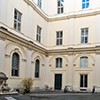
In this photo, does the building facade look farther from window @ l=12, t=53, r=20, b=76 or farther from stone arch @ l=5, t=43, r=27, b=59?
window @ l=12, t=53, r=20, b=76

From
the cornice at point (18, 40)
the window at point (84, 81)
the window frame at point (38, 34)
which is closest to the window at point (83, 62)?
the window at point (84, 81)

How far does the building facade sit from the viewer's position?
2744 cm

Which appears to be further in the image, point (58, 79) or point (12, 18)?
point (58, 79)

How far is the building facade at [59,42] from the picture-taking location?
27441 mm

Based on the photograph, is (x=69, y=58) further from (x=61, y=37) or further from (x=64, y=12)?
(x=64, y=12)

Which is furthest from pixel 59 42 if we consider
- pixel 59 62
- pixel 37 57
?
pixel 37 57

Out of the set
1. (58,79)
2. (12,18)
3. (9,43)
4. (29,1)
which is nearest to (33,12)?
(29,1)

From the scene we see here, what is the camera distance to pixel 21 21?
26812 mm

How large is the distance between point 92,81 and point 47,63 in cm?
724

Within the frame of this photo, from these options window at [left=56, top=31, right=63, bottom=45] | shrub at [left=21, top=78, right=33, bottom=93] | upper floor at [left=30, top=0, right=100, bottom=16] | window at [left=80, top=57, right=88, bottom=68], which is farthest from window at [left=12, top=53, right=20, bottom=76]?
window at [left=80, top=57, right=88, bottom=68]

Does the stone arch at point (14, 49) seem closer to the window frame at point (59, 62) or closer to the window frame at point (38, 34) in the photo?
the window frame at point (38, 34)

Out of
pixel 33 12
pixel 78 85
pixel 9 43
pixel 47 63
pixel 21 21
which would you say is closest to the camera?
pixel 9 43

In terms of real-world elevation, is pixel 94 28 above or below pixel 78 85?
A: above

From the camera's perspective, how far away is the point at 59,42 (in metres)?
34.2
